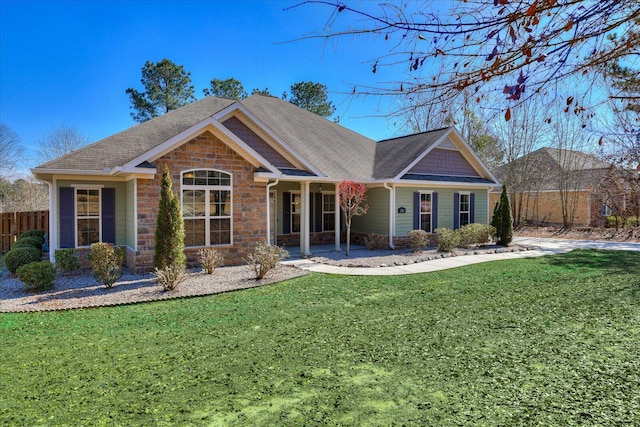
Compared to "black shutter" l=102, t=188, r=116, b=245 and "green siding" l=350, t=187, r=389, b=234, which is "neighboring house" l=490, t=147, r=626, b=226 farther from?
"black shutter" l=102, t=188, r=116, b=245

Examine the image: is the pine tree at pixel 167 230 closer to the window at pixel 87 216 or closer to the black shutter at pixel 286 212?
the window at pixel 87 216

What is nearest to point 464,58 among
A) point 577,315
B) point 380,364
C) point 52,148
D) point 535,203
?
point 380,364

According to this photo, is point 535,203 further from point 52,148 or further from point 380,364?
point 52,148

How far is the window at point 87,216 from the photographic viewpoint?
37.5 feet

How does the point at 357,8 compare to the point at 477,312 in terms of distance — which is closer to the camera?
the point at 357,8

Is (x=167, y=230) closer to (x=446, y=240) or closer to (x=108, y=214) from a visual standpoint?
(x=108, y=214)

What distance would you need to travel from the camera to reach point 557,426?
3.34 m

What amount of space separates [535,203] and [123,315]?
102 ft

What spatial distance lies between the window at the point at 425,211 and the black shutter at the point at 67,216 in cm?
1301

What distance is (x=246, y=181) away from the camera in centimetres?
1183

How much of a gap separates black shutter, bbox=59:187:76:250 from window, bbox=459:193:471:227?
51.1ft

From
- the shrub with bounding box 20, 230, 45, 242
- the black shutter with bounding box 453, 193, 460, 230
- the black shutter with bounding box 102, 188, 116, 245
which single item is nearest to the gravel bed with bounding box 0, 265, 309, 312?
the black shutter with bounding box 102, 188, 116, 245

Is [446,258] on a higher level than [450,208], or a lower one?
lower

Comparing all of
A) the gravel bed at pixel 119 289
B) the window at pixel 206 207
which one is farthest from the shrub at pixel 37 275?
the window at pixel 206 207
